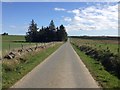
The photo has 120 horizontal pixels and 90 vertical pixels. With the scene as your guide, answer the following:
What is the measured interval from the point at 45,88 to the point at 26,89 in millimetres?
825

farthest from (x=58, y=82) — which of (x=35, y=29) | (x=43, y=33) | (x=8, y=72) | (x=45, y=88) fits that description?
(x=35, y=29)

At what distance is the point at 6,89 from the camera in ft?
39.4

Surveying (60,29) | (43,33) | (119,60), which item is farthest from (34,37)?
(119,60)

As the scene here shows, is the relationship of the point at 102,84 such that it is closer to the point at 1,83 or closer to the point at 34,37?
the point at 1,83

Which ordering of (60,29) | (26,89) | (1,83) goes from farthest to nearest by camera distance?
(60,29) < (1,83) < (26,89)

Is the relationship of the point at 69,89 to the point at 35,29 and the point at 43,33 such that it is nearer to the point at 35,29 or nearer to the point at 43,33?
the point at 43,33

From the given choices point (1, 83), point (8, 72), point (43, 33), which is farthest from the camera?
point (43, 33)

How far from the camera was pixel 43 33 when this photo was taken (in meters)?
132

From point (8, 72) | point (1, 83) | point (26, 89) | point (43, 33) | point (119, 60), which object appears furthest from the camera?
point (43, 33)

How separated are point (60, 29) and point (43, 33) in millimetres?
22906

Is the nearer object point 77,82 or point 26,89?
point 26,89

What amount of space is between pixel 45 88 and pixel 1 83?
7.99ft

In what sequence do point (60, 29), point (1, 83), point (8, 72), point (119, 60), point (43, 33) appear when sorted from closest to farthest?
1. point (1, 83)
2. point (8, 72)
3. point (119, 60)
4. point (43, 33)
5. point (60, 29)

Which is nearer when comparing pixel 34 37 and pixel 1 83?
pixel 1 83
